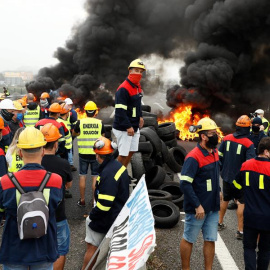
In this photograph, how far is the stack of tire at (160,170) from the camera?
5641 mm

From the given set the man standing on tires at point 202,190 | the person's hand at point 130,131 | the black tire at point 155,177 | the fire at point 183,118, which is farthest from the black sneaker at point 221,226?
the fire at point 183,118

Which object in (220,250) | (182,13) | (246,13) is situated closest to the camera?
(220,250)

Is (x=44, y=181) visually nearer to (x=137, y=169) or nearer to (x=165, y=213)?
(x=165, y=213)

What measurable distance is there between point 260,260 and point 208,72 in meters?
14.9

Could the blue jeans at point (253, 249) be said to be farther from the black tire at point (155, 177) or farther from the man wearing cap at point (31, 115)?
the man wearing cap at point (31, 115)

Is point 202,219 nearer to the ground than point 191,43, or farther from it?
nearer to the ground

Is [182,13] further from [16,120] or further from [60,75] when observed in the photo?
[16,120]

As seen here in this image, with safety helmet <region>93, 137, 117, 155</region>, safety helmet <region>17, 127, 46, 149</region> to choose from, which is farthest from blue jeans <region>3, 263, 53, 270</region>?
safety helmet <region>93, 137, 117, 155</region>

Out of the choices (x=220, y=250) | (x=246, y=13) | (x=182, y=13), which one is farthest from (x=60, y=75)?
(x=220, y=250)

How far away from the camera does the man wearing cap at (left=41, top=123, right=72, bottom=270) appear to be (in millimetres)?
3570

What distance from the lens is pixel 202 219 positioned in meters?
3.83

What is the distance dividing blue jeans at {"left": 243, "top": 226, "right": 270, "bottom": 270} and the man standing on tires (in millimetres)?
400

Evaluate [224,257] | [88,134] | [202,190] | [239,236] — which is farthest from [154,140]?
[202,190]

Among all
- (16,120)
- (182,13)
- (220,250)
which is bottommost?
(220,250)
